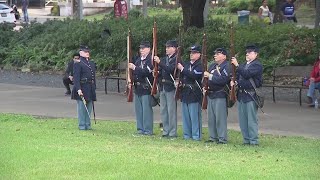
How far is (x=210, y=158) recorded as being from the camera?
12.3m

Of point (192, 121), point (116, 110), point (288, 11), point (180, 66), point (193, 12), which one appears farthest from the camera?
point (288, 11)

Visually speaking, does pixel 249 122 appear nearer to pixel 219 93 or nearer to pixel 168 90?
pixel 219 93

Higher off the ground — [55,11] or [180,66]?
[180,66]

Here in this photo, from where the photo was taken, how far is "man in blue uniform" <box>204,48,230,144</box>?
A: 554 inches

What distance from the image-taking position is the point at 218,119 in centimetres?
1416

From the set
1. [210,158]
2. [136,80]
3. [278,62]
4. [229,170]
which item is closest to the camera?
[229,170]

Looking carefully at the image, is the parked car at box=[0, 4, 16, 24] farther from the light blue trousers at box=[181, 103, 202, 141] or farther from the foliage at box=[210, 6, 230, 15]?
the light blue trousers at box=[181, 103, 202, 141]

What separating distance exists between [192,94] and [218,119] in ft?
2.75

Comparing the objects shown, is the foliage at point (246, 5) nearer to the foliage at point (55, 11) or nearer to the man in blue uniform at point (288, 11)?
the foliage at point (55, 11)

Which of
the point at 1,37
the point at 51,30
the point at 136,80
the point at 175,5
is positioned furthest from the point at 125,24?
the point at 175,5

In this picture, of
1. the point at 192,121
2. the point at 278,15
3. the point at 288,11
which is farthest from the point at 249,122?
the point at 278,15

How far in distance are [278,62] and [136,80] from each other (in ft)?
26.6

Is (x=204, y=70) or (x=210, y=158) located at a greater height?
(x=204, y=70)

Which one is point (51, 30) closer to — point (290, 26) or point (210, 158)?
point (290, 26)
